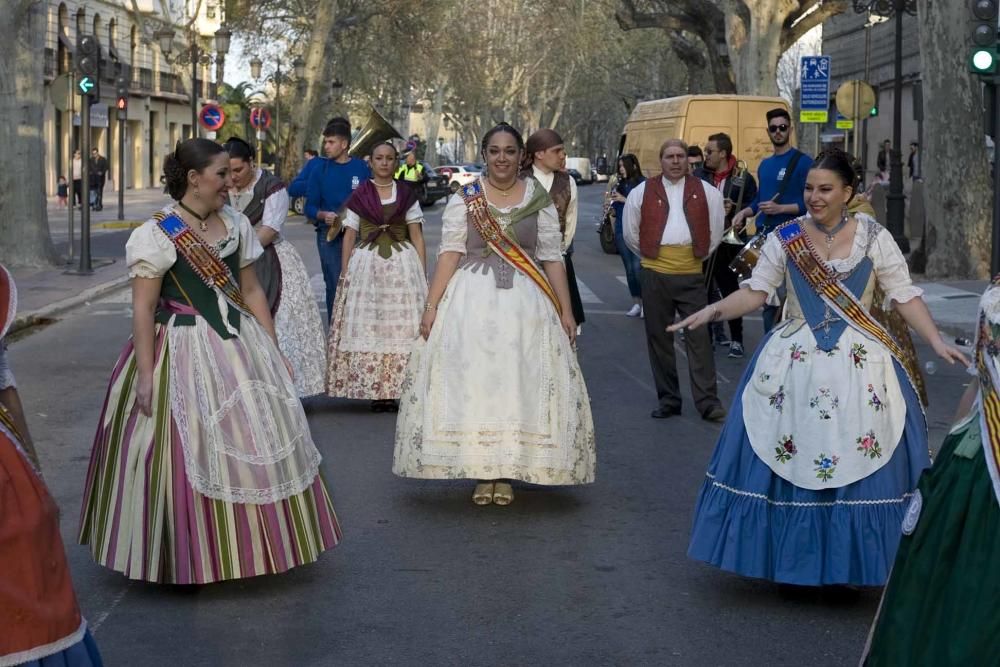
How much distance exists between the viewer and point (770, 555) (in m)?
5.69

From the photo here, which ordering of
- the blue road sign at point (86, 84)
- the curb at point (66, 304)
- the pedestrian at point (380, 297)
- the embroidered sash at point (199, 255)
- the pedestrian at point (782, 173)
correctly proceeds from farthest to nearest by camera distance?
1. the blue road sign at point (86, 84)
2. the curb at point (66, 304)
3. the pedestrian at point (782, 173)
4. the pedestrian at point (380, 297)
5. the embroidered sash at point (199, 255)

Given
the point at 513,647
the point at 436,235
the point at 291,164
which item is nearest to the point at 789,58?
the point at 291,164

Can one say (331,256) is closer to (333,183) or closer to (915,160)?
(333,183)

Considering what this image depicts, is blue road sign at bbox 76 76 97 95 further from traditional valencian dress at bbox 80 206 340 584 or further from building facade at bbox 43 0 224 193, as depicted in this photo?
building facade at bbox 43 0 224 193

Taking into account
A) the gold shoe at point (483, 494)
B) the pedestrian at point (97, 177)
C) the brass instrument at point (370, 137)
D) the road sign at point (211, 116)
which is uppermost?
the road sign at point (211, 116)

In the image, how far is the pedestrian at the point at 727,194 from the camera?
44.4 ft

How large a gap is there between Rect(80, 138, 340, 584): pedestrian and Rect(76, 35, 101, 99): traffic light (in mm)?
16223

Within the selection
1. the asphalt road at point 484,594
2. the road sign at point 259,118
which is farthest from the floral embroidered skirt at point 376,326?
the road sign at point 259,118

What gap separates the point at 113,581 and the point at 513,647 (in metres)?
1.72

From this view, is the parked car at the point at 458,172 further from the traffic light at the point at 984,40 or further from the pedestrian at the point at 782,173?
the pedestrian at the point at 782,173

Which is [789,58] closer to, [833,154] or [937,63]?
[937,63]

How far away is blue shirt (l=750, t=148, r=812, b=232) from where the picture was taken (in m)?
11.6

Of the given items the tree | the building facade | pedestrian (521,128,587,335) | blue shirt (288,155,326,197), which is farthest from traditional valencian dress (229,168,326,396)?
the building facade

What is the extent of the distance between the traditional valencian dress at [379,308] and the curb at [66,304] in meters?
4.58
